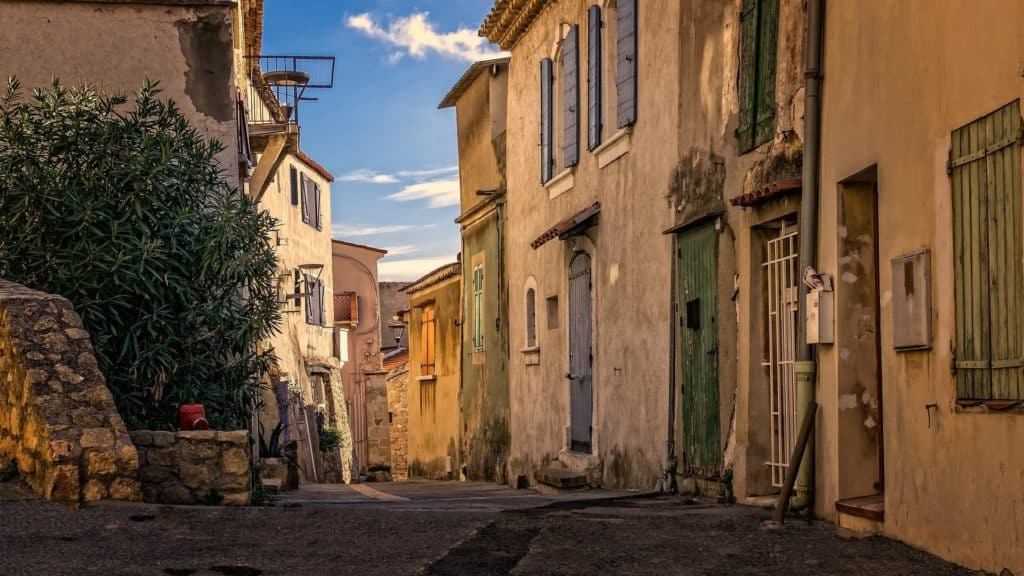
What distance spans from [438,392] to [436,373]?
15.7 inches

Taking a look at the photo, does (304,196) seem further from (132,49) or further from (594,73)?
(594,73)

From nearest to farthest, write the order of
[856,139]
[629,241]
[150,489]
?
[856,139] < [150,489] < [629,241]

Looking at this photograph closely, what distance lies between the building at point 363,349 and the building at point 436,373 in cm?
1424

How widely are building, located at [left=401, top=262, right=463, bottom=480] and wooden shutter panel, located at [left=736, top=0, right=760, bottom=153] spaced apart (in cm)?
1455

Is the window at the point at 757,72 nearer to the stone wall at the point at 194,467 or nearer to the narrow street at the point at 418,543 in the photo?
the narrow street at the point at 418,543

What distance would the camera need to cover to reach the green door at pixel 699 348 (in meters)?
12.2

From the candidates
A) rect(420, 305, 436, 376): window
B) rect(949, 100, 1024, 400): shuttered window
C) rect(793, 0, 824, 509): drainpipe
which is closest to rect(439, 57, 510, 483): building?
rect(420, 305, 436, 376): window

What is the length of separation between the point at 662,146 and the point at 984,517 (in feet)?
24.6

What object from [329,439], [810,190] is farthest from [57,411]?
[329,439]

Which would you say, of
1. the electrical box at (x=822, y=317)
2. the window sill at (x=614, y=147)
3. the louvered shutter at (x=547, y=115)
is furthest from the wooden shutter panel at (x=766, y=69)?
the louvered shutter at (x=547, y=115)

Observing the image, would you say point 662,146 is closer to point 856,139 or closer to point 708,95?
point 708,95

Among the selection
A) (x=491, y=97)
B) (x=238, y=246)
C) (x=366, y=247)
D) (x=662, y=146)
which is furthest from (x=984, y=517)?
(x=366, y=247)

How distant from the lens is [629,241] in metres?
15.2

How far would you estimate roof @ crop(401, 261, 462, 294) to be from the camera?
2639 centimetres
